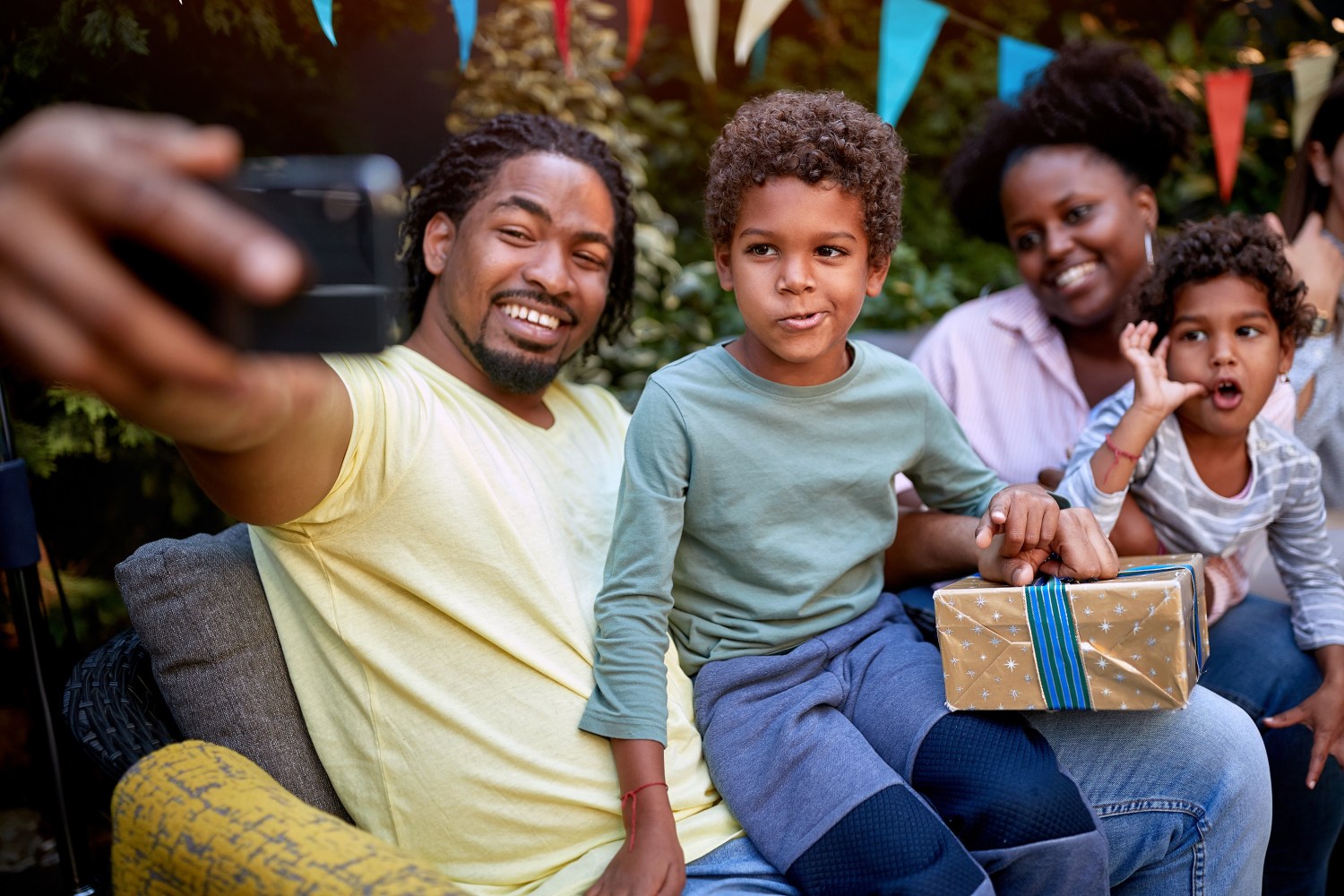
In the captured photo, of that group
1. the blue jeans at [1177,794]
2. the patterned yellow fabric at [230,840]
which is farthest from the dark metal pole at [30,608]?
the blue jeans at [1177,794]

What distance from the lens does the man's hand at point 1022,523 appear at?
1546 millimetres

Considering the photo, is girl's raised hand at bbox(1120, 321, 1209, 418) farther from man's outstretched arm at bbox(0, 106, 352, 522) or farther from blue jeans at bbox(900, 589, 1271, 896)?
man's outstretched arm at bbox(0, 106, 352, 522)

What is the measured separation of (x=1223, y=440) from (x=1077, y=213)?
0.81 metres

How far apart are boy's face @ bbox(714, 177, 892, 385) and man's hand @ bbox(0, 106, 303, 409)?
41.1 inches

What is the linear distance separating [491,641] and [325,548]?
0.97ft

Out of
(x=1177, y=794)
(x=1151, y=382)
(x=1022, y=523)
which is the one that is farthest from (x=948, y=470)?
(x=1177, y=794)

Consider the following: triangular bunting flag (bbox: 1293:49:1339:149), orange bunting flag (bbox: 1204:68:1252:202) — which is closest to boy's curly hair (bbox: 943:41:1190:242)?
orange bunting flag (bbox: 1204:68:1252:202)

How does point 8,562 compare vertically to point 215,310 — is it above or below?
below

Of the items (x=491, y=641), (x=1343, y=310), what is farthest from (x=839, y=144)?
(x=1343, y=310)

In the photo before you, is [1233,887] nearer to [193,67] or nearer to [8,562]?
[8,562]

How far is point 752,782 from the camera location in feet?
4.88

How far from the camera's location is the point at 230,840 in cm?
119

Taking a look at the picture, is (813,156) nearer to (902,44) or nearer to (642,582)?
(642,582)

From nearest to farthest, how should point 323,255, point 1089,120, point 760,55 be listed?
point 323,255, point 1089,120, point 760,55
